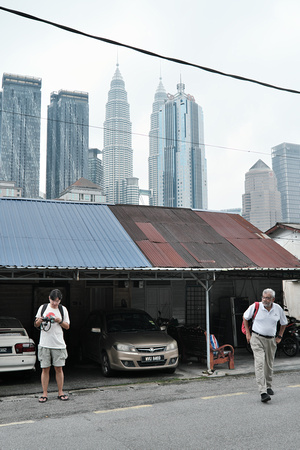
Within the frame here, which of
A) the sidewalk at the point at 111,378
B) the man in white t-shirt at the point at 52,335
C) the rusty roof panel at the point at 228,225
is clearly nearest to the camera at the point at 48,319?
the man in white t-shirt at the point at 52,335

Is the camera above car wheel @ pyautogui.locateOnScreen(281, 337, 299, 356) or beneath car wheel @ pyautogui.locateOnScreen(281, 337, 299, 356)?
above

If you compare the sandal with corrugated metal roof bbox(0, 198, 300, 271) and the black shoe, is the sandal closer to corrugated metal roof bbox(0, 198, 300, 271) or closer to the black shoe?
corrugated metal roof bbox(0, 198, 300, 271)

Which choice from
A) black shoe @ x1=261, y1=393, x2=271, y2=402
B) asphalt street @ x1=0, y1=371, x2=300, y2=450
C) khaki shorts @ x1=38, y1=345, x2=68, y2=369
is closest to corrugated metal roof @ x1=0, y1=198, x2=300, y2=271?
khaki shorts @ x1=38, y1=345, x2=68, y2=369

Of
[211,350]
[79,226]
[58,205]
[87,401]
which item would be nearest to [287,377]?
[211,350]

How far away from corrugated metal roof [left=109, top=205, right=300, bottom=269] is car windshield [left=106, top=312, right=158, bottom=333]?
5.79 ft

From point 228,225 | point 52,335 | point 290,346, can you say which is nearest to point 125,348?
point 52,335

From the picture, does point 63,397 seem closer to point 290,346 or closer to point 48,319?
point 48,319

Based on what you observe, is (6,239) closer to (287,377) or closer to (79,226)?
(79,226)

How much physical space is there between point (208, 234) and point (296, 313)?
1090 cm

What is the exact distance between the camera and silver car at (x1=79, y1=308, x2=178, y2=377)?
10.1m

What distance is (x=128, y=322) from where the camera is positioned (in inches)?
460

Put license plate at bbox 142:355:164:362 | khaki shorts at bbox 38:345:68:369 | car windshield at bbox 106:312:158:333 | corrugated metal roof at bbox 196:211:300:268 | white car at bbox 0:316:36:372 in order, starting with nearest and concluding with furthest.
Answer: khaki shorts at bbox 38:345:68:369, white car at bbox 0:316:36:372, license plate at bbox 142:355:164:362, car windshield at bbox 106:312:158:333, corrugated metal roof at bbox 196:211:300:268

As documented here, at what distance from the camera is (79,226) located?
12.6m

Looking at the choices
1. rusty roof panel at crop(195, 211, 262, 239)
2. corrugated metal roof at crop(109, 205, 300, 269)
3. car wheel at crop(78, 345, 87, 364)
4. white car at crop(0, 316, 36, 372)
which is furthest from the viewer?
rusty roof panel at crop(195, 211, 262, 239)
